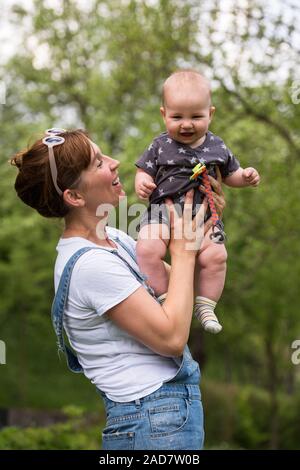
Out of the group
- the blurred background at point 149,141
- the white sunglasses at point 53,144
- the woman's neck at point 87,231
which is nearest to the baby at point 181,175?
the woman's neck at point 87,231

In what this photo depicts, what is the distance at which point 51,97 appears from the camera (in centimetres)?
2286

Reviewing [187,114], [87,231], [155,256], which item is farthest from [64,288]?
[187,114]

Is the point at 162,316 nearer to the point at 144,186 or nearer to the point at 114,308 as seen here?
the point at 114,308

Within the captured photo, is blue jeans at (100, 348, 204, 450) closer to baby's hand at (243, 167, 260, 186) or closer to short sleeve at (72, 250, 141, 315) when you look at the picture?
short sleeve at (72, 250, 141, 315)

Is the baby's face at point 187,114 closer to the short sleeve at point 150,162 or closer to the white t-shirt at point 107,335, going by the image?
the short sleeve at point 150,162

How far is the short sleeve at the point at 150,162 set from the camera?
3348mm

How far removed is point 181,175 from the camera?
3.26 m

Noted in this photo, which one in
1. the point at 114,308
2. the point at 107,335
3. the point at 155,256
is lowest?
the point at 107,335

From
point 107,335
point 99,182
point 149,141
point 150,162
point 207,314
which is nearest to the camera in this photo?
point 107,335

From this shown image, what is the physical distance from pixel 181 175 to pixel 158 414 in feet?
3.26

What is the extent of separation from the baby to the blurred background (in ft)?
24.7

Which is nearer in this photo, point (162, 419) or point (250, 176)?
point (162, 419)
